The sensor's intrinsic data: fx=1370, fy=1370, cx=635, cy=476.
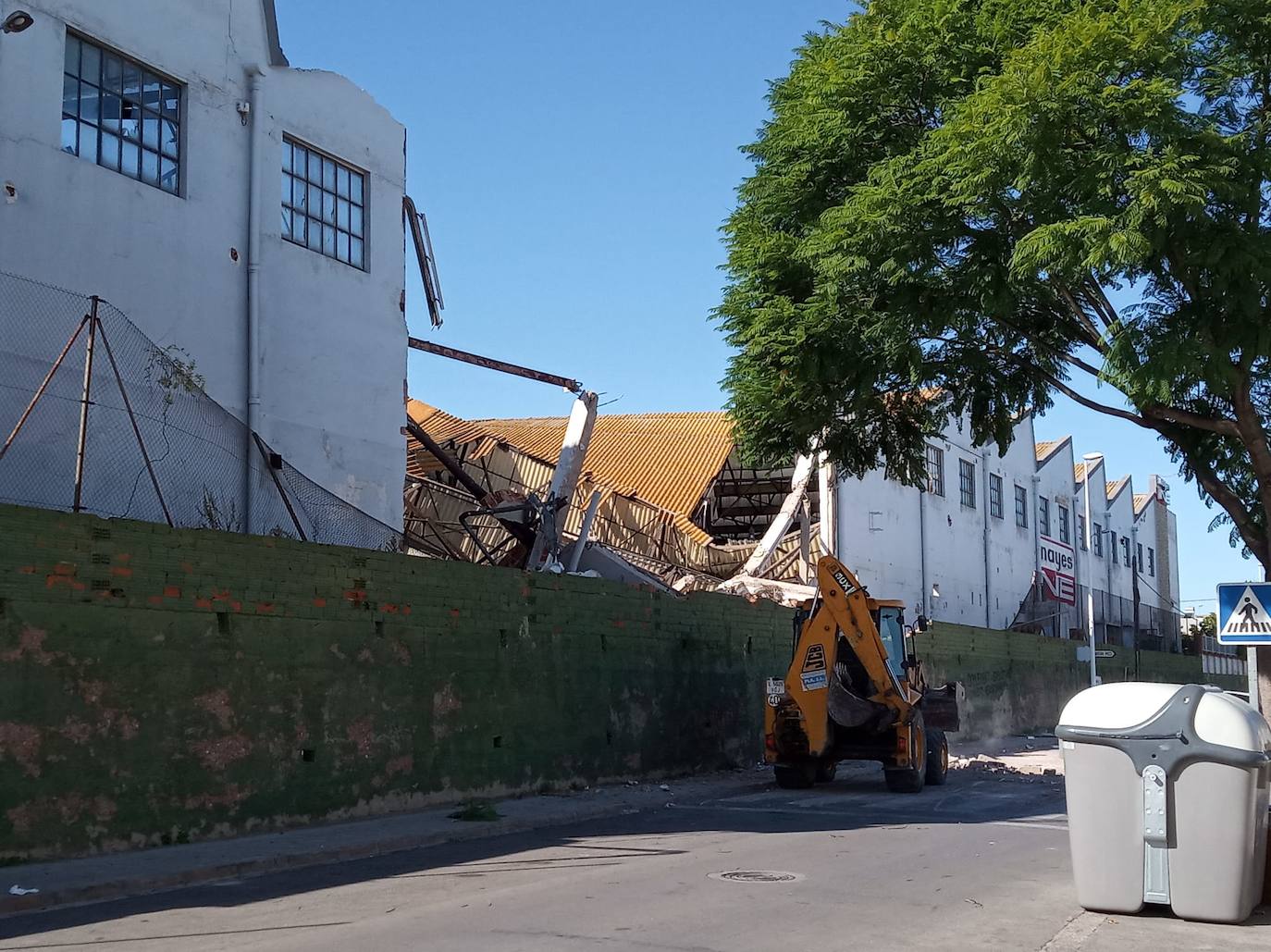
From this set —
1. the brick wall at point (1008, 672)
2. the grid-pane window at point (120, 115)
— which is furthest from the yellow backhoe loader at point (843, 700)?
the brick wall at point (1008, 672)

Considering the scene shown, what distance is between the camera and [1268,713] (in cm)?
1648

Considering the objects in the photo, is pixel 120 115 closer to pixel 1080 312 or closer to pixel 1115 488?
pixel 1080 312

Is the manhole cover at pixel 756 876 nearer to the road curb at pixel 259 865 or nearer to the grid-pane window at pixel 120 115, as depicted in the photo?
the road curb at pixel 259 865

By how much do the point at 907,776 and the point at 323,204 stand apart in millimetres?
12019

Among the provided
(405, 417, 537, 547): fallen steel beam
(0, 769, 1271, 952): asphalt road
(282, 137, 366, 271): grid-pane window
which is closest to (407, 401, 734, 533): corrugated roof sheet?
(405, 417, 537, 547): fallen steel beam

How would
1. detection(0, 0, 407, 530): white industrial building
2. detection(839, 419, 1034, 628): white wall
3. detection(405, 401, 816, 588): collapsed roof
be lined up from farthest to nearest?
detection(839, 419, 1034, 628): white wall
detection(405, 401, 816, 588): collapsed roof
detection(0, 0, 407, 530): white industrial building

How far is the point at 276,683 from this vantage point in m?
→ 13.8

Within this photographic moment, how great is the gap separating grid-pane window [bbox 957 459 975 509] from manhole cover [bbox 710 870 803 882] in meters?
30.0

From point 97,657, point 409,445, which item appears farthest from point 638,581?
point 97,657

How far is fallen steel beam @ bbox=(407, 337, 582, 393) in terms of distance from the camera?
83.1 feet

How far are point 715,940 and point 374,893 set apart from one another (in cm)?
312

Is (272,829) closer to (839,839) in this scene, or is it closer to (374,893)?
(374,893)

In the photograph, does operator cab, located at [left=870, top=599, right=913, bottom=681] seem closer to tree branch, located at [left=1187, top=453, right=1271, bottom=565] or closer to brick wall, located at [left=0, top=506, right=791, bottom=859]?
brick wall, located at [left=0, top=506, right=791, bottom=859]

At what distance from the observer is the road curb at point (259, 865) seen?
9898 millimetres
